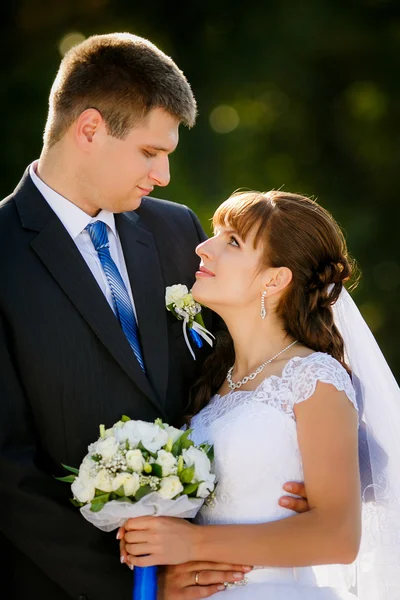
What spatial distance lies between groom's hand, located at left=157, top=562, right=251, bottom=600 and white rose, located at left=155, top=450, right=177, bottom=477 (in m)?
0.50

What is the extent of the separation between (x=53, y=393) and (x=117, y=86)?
130 cm

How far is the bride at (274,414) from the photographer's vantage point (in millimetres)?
3555

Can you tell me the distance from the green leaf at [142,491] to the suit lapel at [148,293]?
0.66m

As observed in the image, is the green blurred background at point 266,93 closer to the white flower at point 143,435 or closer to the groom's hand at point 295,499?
the groom's hand at point 295,499

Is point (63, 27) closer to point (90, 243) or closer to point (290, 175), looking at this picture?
point (290, 175)

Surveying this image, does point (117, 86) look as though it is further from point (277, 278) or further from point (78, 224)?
point (277, 278)

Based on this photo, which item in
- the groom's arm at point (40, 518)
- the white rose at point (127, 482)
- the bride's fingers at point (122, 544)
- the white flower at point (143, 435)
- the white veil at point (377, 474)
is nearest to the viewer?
the white rose at point (127, 482)

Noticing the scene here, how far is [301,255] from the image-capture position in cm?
397

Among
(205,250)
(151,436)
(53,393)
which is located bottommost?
(151,436)

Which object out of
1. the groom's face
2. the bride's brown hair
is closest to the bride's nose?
the bride's brown hair

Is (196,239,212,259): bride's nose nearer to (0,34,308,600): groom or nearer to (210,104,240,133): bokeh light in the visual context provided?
(0,34,308,600): groom

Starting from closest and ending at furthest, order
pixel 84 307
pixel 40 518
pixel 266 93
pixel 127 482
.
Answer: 1. pixel 127 482
2. pixel 40 518
3. pixel 84 307
4. pixel 266 93

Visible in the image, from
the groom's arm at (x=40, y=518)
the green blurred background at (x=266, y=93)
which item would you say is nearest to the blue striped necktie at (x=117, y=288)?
the groom's arm at (x=40, y=518)

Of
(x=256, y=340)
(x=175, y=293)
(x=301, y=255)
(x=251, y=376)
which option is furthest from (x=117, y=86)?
(x=251, y=376)
